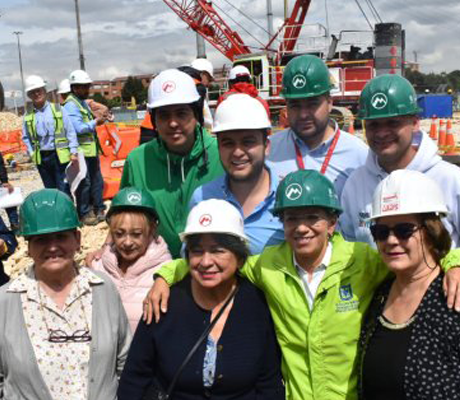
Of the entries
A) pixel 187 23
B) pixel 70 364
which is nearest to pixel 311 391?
pixel 70 364

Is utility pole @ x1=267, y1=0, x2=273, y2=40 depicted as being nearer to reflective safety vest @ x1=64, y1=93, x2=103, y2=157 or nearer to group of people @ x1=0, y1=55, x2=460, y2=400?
reflective safety vest @ x1=64, y1=93, x2=103, y2=157

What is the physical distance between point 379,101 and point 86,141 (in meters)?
6.97

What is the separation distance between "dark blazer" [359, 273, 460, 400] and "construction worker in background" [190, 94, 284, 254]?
3.53 ft

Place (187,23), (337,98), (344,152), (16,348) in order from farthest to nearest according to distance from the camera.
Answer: (187,23)
(337,98)
(344,152)
(16,348)

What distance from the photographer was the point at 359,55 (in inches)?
969

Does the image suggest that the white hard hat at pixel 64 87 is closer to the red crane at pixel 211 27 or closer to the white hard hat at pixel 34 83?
the white hard hat at pixel 34 83

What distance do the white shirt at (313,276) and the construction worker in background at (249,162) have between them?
42 cm

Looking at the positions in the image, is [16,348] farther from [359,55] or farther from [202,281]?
[359,55]

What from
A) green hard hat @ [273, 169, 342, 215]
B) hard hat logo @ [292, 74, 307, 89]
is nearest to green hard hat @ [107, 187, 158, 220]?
green hard hat @ [273, 169, 342, 215]

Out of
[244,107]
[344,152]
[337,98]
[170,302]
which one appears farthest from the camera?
[337,98]

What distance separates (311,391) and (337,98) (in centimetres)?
2201

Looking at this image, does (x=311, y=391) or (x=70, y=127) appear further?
(x=70, y=127)

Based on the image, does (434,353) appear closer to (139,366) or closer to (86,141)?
(139,366)

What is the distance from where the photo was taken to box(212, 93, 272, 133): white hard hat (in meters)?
3.22
